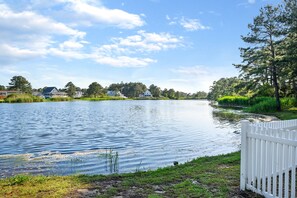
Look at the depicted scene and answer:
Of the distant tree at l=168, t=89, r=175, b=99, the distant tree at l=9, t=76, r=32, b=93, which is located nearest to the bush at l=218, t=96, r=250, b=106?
the distant tree at l=9, t=76, r=32, b=93

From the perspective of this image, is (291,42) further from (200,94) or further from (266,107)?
(200,94)

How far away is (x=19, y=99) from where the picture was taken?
73.9 metres

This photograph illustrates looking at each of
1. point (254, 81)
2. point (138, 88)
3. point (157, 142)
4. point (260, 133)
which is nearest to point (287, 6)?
point (254, 81)

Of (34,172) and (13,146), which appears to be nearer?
(34,172)

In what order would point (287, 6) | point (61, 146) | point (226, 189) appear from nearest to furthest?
point (226, 189) < point (61, 146) < point (287, 6)

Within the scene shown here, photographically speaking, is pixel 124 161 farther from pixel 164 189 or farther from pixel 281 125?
pixel 281 125

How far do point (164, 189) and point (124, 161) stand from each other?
4.54 m

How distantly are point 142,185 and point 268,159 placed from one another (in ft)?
8.02

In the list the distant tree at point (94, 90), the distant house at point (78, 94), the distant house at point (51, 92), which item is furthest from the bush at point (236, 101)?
the distant house at point (78, 94)

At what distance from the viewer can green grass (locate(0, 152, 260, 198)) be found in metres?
4.85

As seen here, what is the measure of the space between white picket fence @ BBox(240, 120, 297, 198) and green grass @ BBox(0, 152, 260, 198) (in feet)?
1.02

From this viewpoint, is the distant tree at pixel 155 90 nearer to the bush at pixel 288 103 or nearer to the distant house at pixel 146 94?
the distant house at pixel 146 94

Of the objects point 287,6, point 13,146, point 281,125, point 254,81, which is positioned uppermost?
point 287,6

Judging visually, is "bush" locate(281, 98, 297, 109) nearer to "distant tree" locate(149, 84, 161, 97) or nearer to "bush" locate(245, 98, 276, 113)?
"bush" locate(245, 98, 276, 113)
